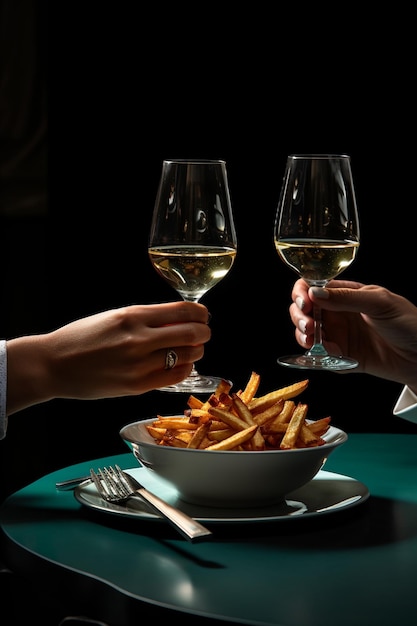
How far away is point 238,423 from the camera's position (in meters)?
1.41

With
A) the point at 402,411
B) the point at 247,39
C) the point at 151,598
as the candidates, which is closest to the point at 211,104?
the point at 247,39

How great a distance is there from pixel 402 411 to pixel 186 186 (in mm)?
811

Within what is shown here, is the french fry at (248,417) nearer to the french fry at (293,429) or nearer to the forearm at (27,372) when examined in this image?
the french fry at (293,429)

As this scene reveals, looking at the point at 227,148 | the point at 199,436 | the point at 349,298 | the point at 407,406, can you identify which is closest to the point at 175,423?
the point at 199,436

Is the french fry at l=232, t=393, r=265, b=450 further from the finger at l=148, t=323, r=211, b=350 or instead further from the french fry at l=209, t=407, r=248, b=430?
the finger at l=148, t=323, r=211, b=350

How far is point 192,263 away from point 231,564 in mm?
531

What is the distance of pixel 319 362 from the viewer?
5.68 feet

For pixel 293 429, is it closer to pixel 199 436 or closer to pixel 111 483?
pixel 199 436

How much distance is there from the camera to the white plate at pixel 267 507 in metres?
1.38

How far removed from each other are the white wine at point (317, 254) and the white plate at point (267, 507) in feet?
1.16

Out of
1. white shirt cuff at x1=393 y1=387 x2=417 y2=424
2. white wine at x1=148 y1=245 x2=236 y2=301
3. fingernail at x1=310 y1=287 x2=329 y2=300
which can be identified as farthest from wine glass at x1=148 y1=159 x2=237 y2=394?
white shirt cuff at x1=393 y1=387 x2=417 y2=424

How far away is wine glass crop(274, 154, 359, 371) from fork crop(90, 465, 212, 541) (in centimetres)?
34

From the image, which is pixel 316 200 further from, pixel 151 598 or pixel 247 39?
pixel 247 39

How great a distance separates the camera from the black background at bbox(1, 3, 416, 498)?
3.31 metres
